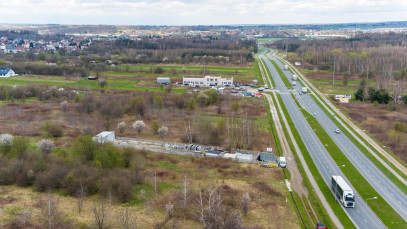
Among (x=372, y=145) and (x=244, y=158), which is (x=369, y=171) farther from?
(x=244, y=158)

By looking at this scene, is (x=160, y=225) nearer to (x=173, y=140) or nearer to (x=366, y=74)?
(x=173, y=140)

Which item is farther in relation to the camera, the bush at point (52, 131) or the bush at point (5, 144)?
the bush at point (52, 131)

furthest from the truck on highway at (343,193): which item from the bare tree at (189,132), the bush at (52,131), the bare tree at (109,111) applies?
the bush at (52,131)

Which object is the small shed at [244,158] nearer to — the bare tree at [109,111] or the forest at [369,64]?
the bare tree at [109,111]

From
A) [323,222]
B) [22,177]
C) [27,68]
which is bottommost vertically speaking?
[323,222]

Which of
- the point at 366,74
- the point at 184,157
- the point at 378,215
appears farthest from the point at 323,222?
the point at 366,74

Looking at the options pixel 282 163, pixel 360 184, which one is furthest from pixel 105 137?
pixel 360 184

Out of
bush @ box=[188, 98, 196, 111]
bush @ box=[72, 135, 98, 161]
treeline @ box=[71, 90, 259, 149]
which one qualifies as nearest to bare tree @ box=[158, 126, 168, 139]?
treeline @ box=[71, 90, 259, 149]
